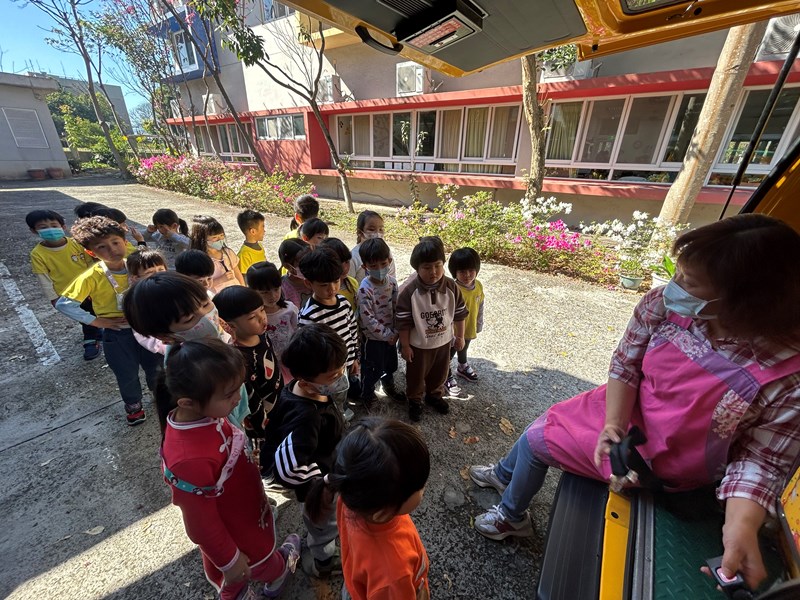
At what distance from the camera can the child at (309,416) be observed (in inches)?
51.8

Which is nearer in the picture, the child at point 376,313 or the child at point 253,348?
the child at point 253,348

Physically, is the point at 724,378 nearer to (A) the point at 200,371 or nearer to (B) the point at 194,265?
(A) the point at 200,371

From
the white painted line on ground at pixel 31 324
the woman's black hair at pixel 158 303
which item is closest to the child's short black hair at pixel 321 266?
the woman's black hair at pixel 158 303

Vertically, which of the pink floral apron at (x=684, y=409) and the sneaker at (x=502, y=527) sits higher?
the pink floral apron at (x=684, y=409)

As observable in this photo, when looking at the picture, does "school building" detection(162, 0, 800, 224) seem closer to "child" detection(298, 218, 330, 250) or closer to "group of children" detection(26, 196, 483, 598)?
"child" detection(298, 218, 330, 250)

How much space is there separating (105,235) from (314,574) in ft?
8.15

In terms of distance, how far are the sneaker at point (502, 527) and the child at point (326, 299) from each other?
3.49 ft

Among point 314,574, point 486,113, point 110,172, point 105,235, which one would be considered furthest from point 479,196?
point 110,172

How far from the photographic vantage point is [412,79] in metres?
10.1

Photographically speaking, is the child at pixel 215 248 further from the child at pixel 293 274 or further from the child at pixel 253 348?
the child at pixel 253 348

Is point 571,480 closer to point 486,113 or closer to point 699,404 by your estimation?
point 699,404

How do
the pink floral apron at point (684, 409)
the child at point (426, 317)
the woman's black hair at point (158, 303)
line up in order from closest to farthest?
the pink floral apron at point (684, 409) < the woman's black hair at point (158, 303) < the child at point (426, 317)

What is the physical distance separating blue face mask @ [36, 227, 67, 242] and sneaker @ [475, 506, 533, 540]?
4.01 meters

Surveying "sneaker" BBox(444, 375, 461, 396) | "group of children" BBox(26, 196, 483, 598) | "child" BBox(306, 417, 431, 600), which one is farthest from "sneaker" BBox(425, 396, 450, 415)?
"child" BBox(306, 417, 431, 600)
